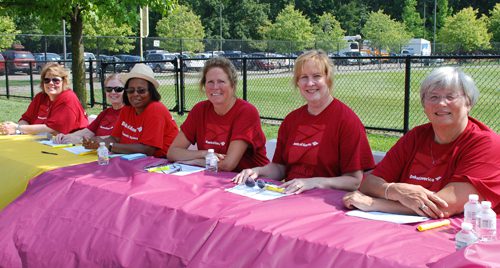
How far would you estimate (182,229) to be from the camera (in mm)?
2822

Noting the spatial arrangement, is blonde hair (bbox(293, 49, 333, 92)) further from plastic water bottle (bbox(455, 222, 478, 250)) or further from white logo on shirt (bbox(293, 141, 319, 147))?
plastic water bottle (bbox(455, 222, 478, 250))

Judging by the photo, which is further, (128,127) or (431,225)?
(128,127)

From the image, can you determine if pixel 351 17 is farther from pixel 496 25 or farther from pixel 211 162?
pixel 211 162

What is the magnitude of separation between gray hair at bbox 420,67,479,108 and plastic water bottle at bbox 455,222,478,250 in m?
0.85

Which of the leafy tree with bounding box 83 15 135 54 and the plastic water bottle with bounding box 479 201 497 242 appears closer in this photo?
the plastic water bottle with bounding box 479 201 497 242

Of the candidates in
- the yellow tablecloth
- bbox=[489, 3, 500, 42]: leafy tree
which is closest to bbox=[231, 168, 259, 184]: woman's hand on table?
the yellow tablecloth

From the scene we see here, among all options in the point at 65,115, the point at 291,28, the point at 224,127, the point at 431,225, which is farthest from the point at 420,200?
the point at 291,28

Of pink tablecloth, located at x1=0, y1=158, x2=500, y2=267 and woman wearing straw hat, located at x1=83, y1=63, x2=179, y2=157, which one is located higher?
woman wearing straw hat, located at x1=83, y1=63, x2=179, y2=157

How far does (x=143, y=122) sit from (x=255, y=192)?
1.89m

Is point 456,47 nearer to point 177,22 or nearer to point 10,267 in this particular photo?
point 177,22

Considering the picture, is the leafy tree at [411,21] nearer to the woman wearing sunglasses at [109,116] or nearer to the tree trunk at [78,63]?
the tree trunk at [78,63]

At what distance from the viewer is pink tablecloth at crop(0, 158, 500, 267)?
7.48ft

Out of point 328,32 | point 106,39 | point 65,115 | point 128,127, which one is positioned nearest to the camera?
point 128,127

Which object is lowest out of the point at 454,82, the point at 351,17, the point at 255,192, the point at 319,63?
the point at 255,192
